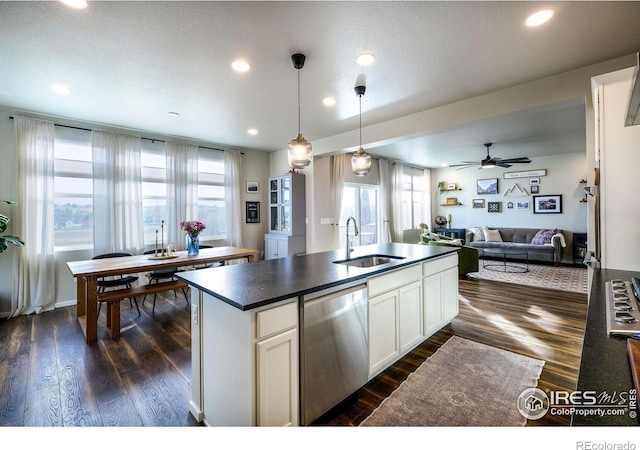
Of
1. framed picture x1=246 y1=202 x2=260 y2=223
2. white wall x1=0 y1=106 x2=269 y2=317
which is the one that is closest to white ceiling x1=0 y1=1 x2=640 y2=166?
white wall x1=0 y1=106 x2=269 y2=317

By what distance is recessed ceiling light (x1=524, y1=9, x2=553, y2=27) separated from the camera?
1.97 m

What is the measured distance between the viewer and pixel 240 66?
2652mm

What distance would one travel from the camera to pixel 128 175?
4.53m

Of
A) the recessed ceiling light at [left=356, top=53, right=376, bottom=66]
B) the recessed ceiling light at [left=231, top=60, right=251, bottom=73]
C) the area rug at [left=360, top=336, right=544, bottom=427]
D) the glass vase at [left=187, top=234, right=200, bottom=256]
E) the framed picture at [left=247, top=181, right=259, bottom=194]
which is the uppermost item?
the recessed ceiling light at [left=231, top=60, right=251, bottom=73]

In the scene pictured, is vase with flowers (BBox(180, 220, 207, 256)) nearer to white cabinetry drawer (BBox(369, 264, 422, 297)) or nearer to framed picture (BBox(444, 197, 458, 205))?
white cabinetry drawer (BBox(369, 264, 422, 297))

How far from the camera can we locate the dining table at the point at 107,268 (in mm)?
2965

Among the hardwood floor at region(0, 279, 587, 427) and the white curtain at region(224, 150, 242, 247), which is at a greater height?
the white curtain at region(224, 150, 242, 247)

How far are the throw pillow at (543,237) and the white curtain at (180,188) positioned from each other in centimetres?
803

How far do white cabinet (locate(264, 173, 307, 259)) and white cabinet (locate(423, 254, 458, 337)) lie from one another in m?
3.06

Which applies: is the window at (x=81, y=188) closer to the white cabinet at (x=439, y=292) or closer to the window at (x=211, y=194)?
the window at (x=211, y=194)

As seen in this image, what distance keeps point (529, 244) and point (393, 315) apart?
21.9 feet

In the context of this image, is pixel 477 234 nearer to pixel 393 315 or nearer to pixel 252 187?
pixel 252 187

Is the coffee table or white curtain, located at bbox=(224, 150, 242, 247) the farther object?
the coffee table
